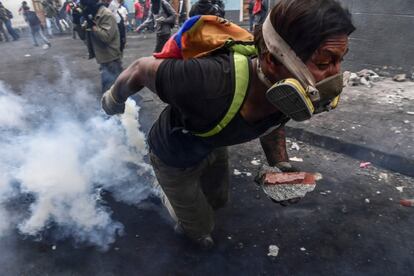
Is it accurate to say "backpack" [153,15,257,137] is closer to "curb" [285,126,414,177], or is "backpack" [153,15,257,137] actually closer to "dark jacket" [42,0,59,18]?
"curb" [285,126,414,177]

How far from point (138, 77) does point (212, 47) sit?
0.42 metres

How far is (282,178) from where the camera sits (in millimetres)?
1885

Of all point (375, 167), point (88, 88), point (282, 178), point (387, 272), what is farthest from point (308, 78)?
point (88, 88)

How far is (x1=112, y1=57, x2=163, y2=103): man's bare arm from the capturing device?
1.64 meters

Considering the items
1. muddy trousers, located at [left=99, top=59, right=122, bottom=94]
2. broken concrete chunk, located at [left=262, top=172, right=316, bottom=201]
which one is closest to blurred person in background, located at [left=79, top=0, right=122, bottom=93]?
muddy trousers, located at [left=99, top=59, right=122, bottom=94]

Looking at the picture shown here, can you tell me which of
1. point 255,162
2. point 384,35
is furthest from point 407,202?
point 384,35

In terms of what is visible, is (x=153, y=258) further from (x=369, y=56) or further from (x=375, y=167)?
(x=369, y=56)

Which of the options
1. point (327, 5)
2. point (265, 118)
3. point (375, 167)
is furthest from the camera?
point (375, 167)

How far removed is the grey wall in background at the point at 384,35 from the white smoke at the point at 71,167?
15.8 ft

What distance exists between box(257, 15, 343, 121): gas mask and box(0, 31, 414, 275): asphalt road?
135 cm

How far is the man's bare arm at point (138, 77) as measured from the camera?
1644mm

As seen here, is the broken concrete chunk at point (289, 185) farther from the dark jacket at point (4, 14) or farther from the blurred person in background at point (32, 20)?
the dark jacket at point (4, 14)

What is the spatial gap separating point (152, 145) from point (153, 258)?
835 millimetres

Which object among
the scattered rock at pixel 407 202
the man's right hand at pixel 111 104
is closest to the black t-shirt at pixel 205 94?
the man's right hand at pixel 111 104
